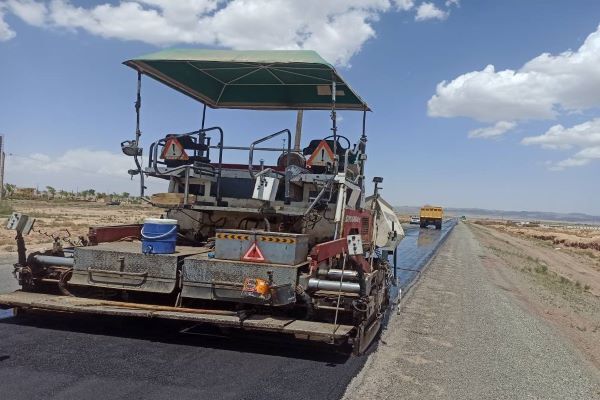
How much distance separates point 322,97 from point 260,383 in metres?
5.43

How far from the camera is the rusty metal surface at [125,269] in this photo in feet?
19.5

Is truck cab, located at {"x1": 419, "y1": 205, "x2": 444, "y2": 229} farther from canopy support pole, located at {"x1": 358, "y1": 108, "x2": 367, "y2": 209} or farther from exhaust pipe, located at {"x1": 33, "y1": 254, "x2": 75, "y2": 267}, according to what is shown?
exhaust pipe, located at {"x1": 33, "y1": 254, "x2": 75, "y2": 267}

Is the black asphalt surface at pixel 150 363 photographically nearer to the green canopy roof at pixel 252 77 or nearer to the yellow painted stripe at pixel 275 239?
the yellow painted stripe at pixel 275 239

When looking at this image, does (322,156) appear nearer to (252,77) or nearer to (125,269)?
(252,77)

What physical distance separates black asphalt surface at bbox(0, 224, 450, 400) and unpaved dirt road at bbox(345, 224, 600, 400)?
→ 484 millimetres

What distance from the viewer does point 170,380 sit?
482cm

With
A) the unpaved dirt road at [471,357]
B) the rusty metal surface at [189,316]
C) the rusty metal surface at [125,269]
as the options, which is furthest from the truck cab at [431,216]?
the rusty metal surface at [125,269]

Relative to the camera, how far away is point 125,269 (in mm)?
6020

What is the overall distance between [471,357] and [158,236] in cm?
413

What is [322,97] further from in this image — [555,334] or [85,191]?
[85,191]

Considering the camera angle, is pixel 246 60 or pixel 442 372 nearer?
pixel 442 372

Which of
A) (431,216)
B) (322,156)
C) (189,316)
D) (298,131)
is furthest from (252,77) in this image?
(431,216)

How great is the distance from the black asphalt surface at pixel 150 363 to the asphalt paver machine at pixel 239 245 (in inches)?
14.3

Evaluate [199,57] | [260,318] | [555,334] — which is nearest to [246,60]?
[199,57]
